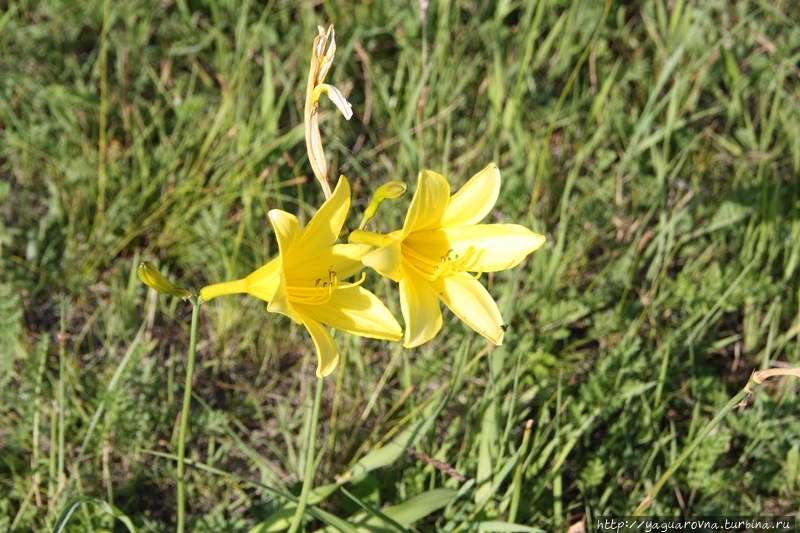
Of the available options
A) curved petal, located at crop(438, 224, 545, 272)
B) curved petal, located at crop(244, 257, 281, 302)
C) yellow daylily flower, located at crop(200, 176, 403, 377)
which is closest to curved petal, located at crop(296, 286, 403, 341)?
yellow daylily flower, located at crop(200, 176, 403, 377)

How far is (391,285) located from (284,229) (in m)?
1.35

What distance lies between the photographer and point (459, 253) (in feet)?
5.96

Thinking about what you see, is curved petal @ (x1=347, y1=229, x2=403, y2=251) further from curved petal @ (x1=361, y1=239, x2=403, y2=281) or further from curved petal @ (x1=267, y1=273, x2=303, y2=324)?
curved petal @ (x1=267, y1=273, x2=303, y2=324)

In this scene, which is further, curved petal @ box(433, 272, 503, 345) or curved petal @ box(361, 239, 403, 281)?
curved petal @ box(433, 272, 503, 345)

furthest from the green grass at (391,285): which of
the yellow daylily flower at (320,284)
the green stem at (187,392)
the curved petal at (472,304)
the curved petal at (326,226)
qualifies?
the curved petal at (326,226)

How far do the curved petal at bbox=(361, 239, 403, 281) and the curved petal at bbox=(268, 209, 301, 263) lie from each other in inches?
5.7

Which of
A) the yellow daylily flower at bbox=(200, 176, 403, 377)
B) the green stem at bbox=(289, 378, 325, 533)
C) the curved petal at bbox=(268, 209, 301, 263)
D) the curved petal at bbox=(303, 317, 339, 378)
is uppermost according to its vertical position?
the curved petal at bbox=(268, 209, 301, 263)

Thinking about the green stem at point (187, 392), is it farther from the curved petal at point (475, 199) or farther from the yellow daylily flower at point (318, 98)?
the curved petal at point (475, 199)

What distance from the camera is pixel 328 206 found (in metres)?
1.53

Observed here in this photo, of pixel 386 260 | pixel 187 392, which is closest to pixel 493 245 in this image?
A: pixel 386 260

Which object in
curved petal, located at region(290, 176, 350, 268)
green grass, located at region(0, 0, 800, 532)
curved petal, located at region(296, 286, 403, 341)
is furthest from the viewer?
green grass, located at region(0, 0, 800, 532)

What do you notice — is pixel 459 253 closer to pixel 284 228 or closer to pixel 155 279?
pixel 284 228

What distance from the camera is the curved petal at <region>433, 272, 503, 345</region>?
174cm

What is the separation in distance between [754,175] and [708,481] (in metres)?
1.44
